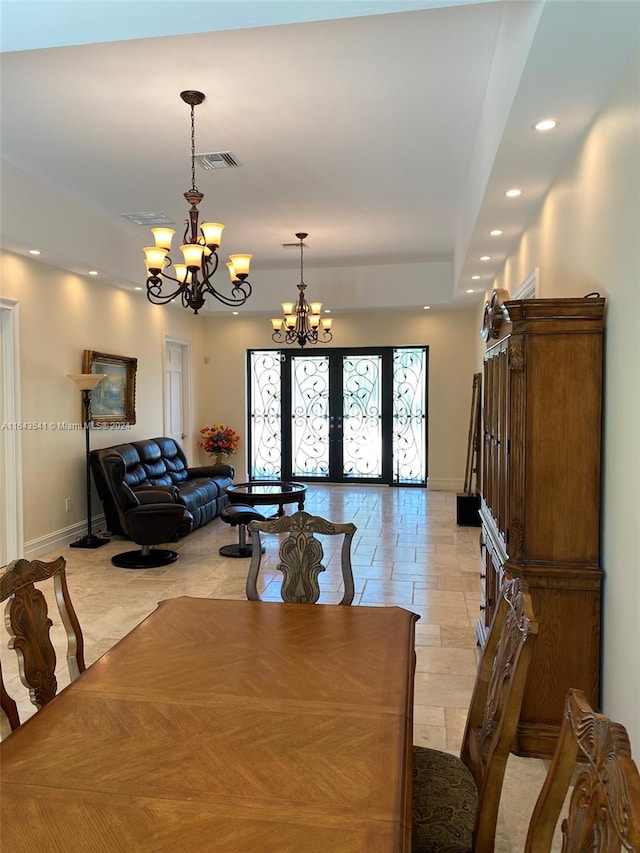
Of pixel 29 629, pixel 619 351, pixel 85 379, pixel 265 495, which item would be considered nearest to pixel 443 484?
pixel 265 495

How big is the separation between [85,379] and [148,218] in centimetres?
178

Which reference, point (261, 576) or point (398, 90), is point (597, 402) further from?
point (261, 576)

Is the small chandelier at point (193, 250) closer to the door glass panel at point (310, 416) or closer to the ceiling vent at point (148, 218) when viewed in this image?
the ceiling vent at point (148, 218)

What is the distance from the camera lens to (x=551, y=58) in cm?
230

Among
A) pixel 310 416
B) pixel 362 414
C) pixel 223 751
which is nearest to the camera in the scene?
pixel 223 751

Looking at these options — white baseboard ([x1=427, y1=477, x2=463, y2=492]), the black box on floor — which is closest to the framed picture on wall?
the black box on floor

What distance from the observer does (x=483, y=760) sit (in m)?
1.67

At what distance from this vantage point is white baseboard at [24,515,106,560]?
577cm

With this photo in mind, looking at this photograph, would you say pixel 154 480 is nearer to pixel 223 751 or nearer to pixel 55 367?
pixel 55 367

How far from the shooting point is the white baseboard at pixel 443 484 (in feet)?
31.3

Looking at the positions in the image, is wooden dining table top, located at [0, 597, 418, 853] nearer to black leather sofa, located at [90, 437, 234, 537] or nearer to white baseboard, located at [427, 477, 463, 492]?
black leather sofa, located at [90, 437, 234, 537]

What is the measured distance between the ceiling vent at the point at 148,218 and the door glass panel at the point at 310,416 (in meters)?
3.99

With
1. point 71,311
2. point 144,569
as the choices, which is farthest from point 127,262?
point 144,569

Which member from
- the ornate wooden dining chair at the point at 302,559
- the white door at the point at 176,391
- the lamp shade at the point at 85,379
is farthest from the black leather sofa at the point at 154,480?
the ornate wooden dining chair at the point at 302,559
